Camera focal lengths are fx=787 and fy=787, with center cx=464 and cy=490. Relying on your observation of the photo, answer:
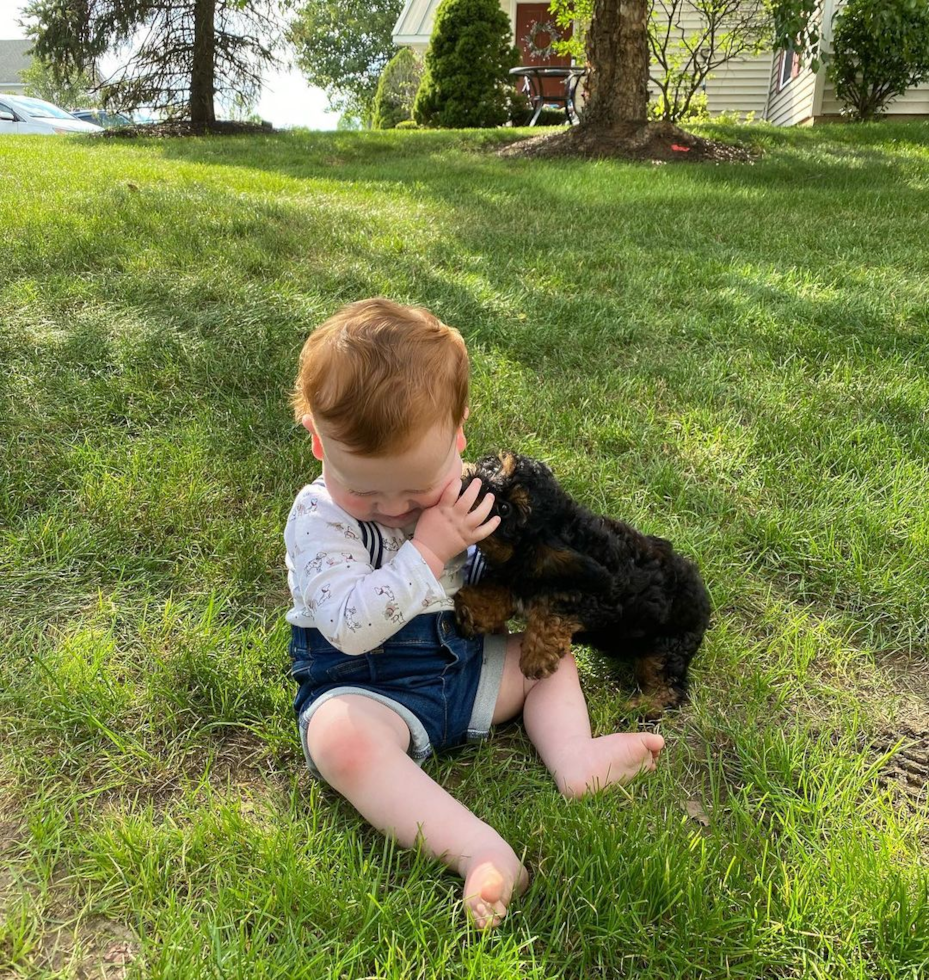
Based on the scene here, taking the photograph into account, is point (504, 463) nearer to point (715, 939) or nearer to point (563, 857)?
point (563, 857)

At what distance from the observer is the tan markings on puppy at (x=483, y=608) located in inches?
83.2

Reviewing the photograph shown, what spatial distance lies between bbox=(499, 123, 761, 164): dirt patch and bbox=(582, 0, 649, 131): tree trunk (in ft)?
0.59

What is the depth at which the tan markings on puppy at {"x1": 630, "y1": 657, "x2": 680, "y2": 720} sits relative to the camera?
226 centimetres

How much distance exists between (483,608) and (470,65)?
18.8m

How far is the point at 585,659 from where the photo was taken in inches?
97.9

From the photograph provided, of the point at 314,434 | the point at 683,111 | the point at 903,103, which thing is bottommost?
the point at 314,434

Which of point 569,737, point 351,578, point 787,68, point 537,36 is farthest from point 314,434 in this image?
point 537,36

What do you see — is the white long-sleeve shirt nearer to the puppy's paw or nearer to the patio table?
the puppy's paw

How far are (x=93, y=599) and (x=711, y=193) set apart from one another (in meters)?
7.49

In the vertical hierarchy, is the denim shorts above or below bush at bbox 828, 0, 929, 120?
below

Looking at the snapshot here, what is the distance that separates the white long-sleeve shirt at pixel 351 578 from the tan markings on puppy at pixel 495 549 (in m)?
0.15

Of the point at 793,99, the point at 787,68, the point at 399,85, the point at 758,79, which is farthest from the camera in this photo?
the point at 399,85

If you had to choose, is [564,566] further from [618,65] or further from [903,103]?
[903,103]

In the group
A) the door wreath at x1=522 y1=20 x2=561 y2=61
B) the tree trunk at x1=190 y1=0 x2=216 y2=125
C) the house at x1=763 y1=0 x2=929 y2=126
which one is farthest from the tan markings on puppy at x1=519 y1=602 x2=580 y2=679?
the door wreath at x1=522 y1=20 x2=561 y2=61
